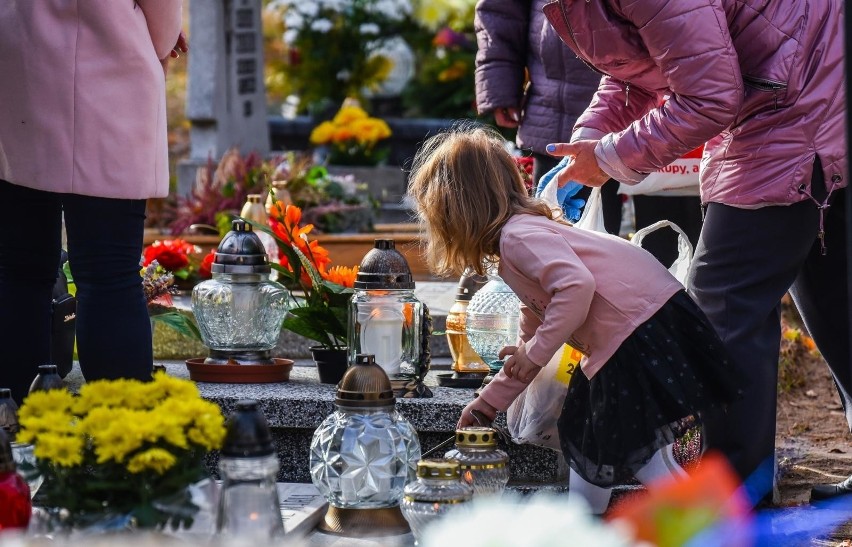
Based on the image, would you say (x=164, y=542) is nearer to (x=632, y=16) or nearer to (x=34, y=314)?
(x=34, y=314)

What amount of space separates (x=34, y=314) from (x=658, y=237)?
7.42 feet

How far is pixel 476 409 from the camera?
2.82 meters

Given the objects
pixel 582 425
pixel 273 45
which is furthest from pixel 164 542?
pixel 273 45

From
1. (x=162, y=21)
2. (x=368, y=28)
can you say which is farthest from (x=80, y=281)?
(x=368, y=28)

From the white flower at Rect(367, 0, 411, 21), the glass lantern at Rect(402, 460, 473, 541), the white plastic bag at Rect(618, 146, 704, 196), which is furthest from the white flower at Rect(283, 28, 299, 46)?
the glass lantern at Rect(402, 460, 473, 541)

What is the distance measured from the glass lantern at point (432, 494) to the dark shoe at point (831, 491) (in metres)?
1.35

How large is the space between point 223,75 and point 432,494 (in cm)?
856

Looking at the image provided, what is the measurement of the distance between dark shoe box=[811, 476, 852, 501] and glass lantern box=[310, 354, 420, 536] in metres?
1.23

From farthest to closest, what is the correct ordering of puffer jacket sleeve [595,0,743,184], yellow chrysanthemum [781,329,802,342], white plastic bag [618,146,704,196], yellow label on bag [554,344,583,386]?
yellow chrysanthemum [781,329,802,342] < white plastic bag [618,146,704,196] < yellow label on bag [554,344,583,386] < puffer jacket sleeve [595,0,743,184]

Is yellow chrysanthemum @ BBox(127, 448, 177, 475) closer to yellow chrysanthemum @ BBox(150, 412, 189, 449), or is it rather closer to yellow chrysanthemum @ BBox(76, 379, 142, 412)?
yellow chrysanthemum @ BBox(150, 412, 189, 449)

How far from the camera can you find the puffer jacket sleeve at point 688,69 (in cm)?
264

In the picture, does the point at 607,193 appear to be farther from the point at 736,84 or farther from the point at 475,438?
the point at 475,438

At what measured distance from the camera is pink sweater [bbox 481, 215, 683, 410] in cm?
268

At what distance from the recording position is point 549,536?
4.50 feet
